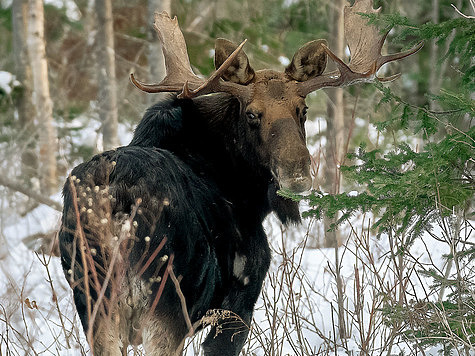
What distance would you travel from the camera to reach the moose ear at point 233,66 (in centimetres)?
464

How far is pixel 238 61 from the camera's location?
15.2ft

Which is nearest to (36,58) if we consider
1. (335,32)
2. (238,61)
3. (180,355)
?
(335,32)

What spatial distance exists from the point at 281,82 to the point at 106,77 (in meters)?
8.28

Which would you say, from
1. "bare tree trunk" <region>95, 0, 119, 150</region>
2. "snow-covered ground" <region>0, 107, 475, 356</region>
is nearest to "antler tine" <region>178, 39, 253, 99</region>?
"snow-covered ground" <region>0, 107, 475, 356</region>

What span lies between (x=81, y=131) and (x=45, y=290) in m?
10.7

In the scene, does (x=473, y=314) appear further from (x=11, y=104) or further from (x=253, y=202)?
(x=11, y=104)

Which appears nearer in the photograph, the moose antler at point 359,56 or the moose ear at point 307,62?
the moose antler at point 359,56

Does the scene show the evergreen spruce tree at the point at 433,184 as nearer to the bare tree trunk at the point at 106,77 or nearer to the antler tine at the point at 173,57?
the antler tine at the point at 173,57

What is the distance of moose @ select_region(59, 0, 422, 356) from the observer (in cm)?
337

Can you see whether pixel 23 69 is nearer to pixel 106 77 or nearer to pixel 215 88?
pixel 106 77

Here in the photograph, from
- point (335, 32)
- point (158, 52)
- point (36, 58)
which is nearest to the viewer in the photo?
point (158, 52)

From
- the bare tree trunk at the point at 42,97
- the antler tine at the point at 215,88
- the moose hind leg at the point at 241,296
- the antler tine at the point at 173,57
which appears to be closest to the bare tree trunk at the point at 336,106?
the antler tine at the point at 173,57

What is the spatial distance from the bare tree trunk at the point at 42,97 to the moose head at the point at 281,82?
791 centimetres

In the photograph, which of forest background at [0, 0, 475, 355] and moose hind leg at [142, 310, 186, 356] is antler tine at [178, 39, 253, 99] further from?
moose hind leg at [142, 310, 186, 356]
